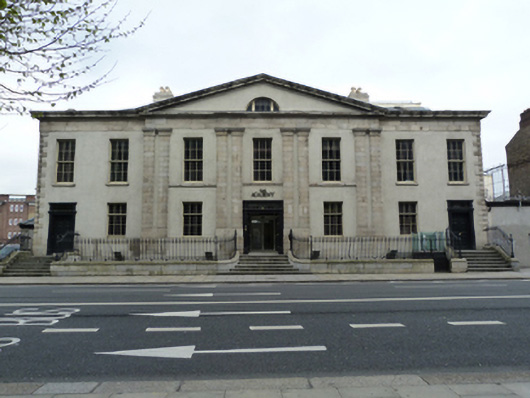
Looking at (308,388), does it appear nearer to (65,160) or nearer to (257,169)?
(257,169)

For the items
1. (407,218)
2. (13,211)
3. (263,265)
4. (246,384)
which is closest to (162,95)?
(263,265)

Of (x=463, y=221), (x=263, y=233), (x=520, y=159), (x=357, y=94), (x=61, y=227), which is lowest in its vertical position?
(x=263, y=233)

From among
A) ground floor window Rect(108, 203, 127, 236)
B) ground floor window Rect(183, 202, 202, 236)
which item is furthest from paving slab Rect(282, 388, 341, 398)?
ground floor window Rect(108, 203, 127, 236)

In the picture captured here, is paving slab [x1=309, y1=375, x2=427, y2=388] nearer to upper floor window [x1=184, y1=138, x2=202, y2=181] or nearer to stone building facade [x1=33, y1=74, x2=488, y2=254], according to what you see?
stone building facade [x1=33, y1=74, x2=488, y2=254]

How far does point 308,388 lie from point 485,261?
20.5 m

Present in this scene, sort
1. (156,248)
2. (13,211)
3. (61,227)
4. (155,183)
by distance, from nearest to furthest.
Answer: (156,248)
(155,183)
(61,227)
(13,211)

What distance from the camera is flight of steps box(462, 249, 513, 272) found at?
65.7 ft

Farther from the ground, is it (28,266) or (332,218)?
(332,218)

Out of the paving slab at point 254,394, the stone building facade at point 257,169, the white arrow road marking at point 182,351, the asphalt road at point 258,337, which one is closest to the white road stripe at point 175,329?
the asphalt road at point 258,337

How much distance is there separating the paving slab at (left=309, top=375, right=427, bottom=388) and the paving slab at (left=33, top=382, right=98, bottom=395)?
250 centimetres

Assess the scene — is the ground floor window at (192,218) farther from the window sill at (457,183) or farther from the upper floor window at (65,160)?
the window sill at (457,183)

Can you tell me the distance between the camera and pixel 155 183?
2312cm

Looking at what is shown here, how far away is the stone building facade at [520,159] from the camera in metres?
30.8

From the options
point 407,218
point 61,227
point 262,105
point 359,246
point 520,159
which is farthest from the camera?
point 520,159
